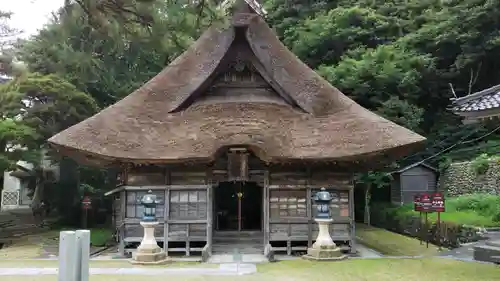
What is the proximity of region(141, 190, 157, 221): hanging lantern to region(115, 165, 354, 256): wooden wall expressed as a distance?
1111 mm

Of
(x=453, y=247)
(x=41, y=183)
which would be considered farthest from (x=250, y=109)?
(x=41, y=183)

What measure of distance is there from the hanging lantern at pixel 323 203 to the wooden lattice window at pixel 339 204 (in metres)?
0.88

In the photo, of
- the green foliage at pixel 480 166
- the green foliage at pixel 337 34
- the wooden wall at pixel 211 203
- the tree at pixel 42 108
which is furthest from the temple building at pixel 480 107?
the green foliage at pixel 337 34

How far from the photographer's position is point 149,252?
1070 centimetres

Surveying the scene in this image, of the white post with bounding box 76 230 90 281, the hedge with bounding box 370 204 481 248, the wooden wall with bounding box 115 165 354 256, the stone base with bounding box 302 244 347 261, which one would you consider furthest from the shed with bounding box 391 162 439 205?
the white post with bounding box 76 230 90 281

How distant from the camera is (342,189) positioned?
40.1 feet

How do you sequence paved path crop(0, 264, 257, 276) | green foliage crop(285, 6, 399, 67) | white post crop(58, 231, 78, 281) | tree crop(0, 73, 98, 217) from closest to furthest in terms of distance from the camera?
1. white post crop(58, 231, 78, 281)
2. paved path crop(0, 264, 257, 276)
3. tree crop(0, 73, 98, 217)
4. green foliage crop(285, 6, 399, 67)

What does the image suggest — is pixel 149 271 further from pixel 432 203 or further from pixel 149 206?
pixel 432 203

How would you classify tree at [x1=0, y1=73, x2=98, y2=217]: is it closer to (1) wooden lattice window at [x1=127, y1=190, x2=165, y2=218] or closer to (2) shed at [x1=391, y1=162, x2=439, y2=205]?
(1) wooden lattice window at [x1=127, y1=190, x2=165, y2=218]

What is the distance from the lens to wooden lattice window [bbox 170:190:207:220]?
12.2m

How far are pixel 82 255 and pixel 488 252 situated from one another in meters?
9.85

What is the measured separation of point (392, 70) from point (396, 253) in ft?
38.1

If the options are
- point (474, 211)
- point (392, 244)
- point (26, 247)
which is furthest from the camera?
point (474, 211)

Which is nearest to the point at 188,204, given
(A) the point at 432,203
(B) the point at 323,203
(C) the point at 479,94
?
(B) the point at 323,203
